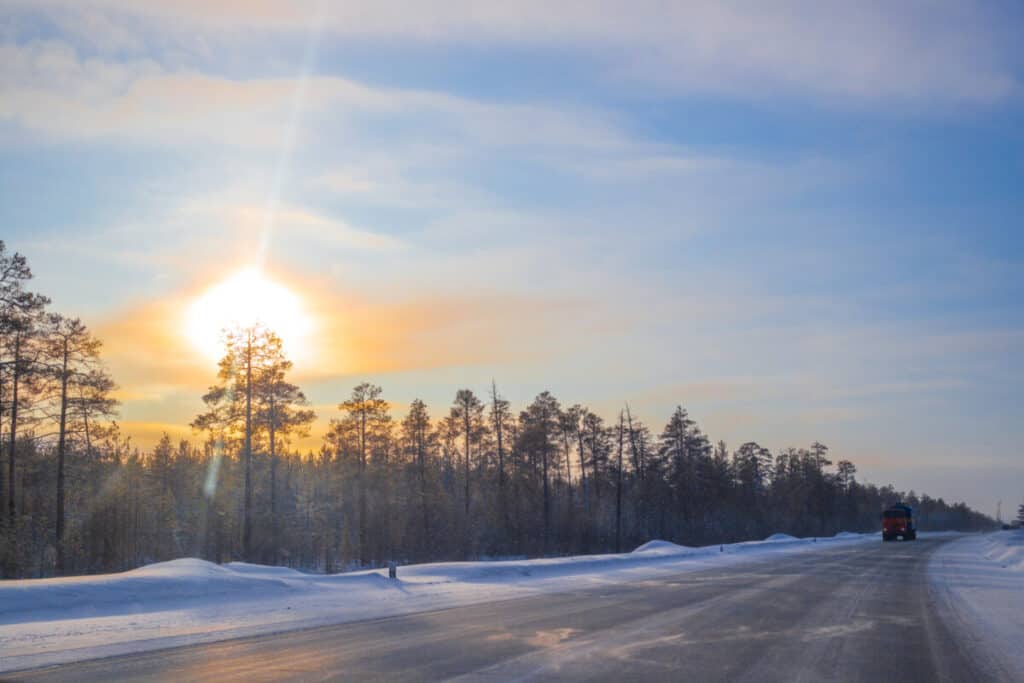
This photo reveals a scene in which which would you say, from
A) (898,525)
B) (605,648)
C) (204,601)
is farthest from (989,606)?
(898,525)

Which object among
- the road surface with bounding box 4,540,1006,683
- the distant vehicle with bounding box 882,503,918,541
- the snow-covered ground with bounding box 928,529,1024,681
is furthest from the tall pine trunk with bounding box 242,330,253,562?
the distant vehicle with bounding box 882,503,918,541

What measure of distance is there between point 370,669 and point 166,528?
4764 cm

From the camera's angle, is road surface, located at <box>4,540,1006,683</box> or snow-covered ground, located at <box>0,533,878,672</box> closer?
road surface, located at <box>4,540,1006,683</box>

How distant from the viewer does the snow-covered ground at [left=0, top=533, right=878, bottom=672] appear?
12.8 metres

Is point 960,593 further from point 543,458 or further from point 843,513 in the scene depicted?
point 843,513

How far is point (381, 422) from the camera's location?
71375 millimetres

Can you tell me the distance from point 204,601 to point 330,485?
6688 cm

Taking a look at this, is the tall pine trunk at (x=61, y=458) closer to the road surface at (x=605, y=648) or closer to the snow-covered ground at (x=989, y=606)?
the road surface at (x=605, y=648)

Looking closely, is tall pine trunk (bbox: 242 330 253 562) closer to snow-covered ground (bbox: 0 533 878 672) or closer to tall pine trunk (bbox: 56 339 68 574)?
tall pine trunk (bbox: 56 339 68 574)

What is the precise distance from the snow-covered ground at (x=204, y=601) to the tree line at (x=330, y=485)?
1479cm

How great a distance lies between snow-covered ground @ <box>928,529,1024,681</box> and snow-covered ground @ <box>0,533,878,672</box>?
10210mm

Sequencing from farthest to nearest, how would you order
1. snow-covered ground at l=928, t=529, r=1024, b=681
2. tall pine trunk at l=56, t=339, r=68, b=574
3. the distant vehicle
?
the distant vehicle
tall pine trunk at l=56, t=339, r=68, b=574
snow-covered ground at l=928, t=529, r=1024, b=681

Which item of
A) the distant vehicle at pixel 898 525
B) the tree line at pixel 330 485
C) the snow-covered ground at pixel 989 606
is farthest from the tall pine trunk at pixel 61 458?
the distant vehicle at pixel 898 525

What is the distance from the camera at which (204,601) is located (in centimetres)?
1867
